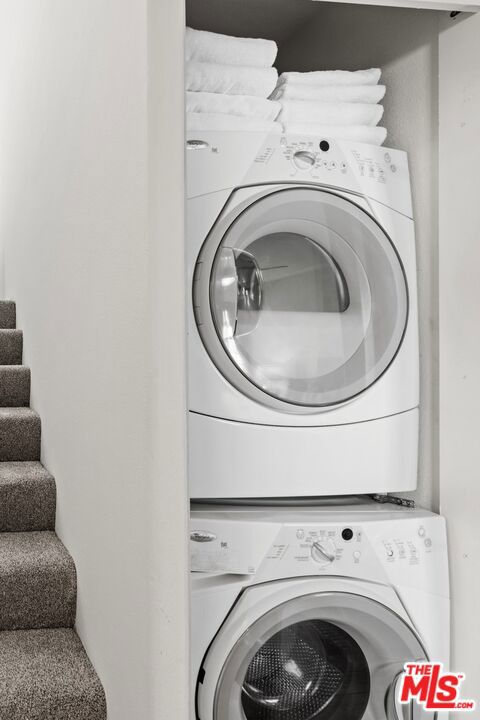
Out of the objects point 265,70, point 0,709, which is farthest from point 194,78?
point 0,709

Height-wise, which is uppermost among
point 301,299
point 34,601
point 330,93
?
point 330,93

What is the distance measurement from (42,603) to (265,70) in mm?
1417

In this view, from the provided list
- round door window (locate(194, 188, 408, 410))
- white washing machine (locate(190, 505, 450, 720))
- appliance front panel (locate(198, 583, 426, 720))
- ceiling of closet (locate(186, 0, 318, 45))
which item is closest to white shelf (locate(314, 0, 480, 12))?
round door window (locate(194, 188, 408, 410))

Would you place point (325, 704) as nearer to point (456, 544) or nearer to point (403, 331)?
point (456, 544)

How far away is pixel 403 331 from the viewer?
1873 millimetres

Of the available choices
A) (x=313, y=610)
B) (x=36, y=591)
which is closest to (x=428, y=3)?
(x=313, y=610)

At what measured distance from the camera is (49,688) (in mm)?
1545

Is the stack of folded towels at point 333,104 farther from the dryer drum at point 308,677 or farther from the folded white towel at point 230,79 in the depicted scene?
the dryer drum at point 308,677

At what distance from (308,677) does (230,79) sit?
142cm

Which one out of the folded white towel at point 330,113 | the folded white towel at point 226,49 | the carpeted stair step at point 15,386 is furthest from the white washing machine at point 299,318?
the carpeted stair step at point 15,386

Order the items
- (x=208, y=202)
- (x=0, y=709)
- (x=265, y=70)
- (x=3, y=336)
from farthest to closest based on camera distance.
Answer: (x=3, y=336), (x=265, y=70), (x=208, y=202), (x=0, y=709)

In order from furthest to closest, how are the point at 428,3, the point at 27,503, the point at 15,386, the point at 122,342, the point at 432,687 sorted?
the point at 15,386, the point at 27,503, the point at 432,687, the point at 428,3, the point at 122,342

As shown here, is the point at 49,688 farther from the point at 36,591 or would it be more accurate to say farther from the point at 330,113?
the point at 330,113

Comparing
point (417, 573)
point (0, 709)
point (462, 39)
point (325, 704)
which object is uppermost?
point (462, 39)
